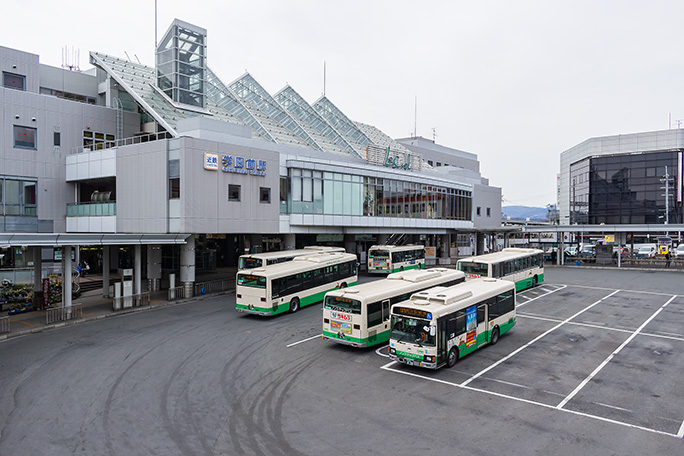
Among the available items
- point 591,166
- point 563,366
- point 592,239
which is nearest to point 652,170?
point 591,166

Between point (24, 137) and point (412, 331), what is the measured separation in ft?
119

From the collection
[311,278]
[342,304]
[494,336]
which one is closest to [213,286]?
[311,278]

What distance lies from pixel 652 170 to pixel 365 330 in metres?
94.3

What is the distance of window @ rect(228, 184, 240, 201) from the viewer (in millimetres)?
32216

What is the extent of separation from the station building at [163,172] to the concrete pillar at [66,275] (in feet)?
0.49

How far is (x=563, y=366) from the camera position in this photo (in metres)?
16.2

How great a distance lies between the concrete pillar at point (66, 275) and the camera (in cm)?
2339

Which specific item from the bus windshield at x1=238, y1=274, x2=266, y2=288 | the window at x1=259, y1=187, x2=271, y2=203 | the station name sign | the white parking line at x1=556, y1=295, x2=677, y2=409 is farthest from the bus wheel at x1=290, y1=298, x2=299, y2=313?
the white parking line at x1=556, y1=295, x2=677, y2=409

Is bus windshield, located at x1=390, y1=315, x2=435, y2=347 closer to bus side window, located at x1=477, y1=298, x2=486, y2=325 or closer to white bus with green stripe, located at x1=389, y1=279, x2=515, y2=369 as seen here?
white bus with green stripe, located at x1=389, y1=279, x2=515, y2=369

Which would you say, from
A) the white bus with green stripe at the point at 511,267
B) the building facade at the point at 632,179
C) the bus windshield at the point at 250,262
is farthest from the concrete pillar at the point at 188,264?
the building facade at the point at 632,179

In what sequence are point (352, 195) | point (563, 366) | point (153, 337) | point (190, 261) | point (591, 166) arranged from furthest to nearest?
point (591, 166), point (352, 195), point (190, 261), point (153, 337), point (563, 366)

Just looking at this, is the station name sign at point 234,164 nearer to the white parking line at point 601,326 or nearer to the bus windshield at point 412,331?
the bus windshield at point 412,331

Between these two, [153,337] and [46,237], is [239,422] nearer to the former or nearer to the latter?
[153,337]

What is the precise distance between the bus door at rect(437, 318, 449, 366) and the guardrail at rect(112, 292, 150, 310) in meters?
20.5
